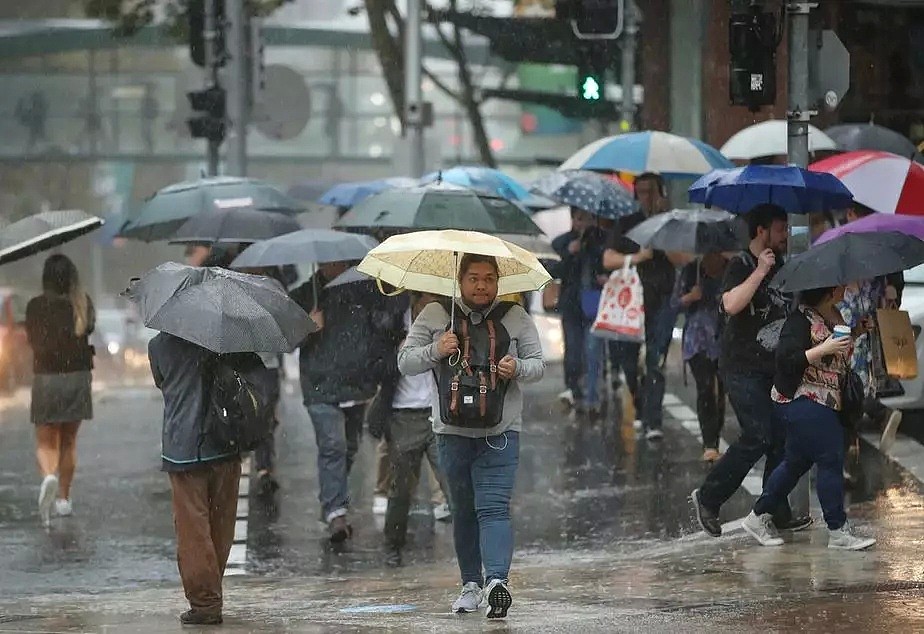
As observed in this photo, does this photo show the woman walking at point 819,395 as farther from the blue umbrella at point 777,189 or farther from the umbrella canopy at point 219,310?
the umbrella canopy at point 219,310

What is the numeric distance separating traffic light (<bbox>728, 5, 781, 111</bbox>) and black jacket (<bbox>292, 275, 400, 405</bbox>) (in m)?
2.54

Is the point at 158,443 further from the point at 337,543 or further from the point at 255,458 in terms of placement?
the point at 337,543

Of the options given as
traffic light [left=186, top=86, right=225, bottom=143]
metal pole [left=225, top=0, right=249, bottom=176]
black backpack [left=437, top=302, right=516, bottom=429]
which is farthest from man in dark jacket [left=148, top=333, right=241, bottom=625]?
metal pole [left=225, top=0, right=249, bottom=176]

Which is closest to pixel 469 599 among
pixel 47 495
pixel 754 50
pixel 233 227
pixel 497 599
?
pixel 497 599

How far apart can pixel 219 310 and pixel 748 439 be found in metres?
3.33

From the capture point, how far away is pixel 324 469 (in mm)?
11750

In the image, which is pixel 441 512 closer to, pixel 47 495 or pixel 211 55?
pixel 47 495

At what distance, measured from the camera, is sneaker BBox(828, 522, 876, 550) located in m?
9.86

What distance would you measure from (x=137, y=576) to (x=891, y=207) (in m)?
5.22

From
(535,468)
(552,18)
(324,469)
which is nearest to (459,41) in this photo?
(552,18)

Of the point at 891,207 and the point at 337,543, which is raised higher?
the point at 891,207

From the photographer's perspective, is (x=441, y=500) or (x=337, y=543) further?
(x=441, y=500)

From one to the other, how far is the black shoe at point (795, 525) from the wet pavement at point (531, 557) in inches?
3.8

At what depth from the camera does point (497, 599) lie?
8344mm
